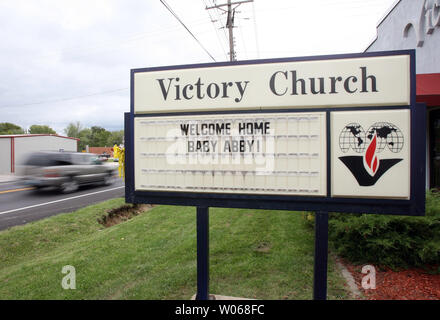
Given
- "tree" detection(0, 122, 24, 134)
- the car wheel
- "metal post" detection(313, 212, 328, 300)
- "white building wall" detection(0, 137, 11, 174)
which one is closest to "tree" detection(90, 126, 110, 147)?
"tree" detection(0, 122, 24, 134)

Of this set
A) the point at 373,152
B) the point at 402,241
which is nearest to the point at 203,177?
the point at 373,152

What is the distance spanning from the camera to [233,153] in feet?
9.71

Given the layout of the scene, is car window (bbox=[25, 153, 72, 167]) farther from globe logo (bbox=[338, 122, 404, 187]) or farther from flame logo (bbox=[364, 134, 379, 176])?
flame logo (bbox=[364, 134, 379, 176])

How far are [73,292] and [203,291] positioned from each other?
165cm

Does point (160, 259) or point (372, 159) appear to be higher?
point (372, 159)

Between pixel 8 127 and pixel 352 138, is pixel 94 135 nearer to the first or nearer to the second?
pixel 8 127

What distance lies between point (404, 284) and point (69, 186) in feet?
39.3

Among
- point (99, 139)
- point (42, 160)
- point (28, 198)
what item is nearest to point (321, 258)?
point (28, 198)

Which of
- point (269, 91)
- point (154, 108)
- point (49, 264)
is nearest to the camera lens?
point (269, 91)

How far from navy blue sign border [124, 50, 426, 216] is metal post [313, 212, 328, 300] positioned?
13 cm

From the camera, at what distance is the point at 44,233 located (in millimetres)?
5742

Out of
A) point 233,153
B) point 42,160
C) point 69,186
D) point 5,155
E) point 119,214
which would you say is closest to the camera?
point 233,153

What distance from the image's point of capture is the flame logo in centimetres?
266
